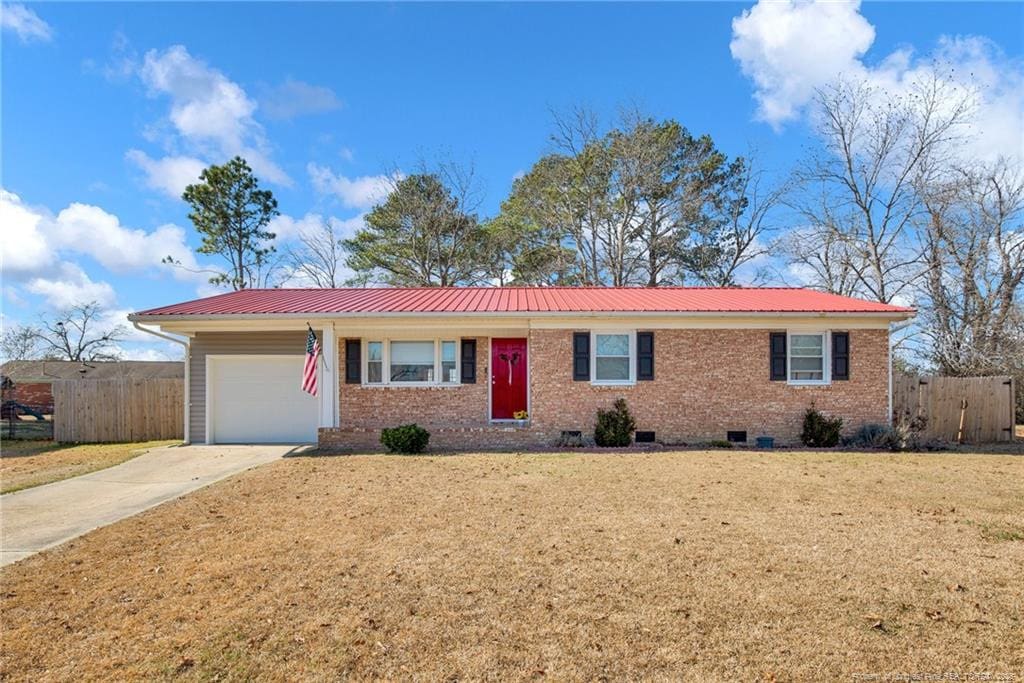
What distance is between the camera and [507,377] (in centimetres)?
1361

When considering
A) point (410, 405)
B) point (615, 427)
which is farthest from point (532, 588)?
point (410, 405)

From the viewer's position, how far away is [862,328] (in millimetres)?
13141

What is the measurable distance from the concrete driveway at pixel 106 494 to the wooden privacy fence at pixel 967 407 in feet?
49.6

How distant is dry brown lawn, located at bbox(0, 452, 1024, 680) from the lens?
319 cm

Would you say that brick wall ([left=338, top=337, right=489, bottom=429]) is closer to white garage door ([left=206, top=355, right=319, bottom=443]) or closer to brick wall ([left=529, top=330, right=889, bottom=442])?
white garage door ([left=206, top=355, right=319, bottom=443])

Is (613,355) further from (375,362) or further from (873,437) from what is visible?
(873,437)

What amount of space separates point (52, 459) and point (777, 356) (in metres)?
16.2

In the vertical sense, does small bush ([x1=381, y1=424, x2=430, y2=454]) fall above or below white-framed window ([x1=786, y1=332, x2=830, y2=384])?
below

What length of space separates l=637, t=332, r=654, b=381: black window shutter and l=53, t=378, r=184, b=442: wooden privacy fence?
11.9 meters

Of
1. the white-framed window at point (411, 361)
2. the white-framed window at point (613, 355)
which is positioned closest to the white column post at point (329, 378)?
the white-framed window at point (411, 361)

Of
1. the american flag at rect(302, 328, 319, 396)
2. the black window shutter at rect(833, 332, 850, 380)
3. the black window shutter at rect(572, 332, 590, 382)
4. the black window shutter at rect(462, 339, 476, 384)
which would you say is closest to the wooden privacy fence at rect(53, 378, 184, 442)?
the american flag at rect(302, 328, 319, 396)

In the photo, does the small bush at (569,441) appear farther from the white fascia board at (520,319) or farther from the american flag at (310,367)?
the american flag at (310,367)

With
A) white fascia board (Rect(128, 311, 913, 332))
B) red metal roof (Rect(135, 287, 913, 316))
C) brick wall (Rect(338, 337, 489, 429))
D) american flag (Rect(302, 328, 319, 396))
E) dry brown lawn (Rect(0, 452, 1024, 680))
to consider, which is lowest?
dry brown lawn (Rect(0, 452, 1024, 680))

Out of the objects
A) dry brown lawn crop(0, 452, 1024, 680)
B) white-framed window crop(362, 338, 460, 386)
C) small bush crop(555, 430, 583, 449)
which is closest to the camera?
dry brown lawn crop(0, 452, 1024, 680)
